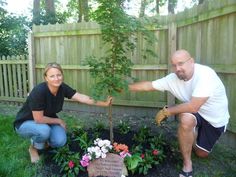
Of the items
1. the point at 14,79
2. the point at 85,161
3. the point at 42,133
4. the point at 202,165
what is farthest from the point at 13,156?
the point at 14,79

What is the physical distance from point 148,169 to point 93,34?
366cm

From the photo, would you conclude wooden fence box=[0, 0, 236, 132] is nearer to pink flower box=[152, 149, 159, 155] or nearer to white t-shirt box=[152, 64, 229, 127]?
white t-shirt box=[152, 64, 229, 127]

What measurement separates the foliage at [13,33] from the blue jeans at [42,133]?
5431mm

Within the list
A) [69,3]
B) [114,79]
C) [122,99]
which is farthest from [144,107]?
[69,3]

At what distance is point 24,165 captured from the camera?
12.4ft

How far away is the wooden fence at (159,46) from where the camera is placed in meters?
4.14

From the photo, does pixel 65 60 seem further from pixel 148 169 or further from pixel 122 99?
pixel 148 169

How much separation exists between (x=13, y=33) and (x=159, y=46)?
480 cm

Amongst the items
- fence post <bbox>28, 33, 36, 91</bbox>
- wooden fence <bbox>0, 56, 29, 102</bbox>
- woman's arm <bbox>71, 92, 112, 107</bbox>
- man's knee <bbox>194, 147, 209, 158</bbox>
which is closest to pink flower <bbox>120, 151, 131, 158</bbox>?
woman's arm <bbox>71, 92, 112, 107</bbox>

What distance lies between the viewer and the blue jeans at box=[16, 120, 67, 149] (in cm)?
367

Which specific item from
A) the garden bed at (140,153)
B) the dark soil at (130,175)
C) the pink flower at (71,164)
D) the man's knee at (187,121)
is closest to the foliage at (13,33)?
the garden bed at (140,153)

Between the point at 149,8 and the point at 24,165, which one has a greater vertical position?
the point at 149,8

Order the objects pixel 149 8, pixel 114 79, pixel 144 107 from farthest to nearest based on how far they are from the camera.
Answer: pixel 149 8
pixel 144 107
pixel 114 79

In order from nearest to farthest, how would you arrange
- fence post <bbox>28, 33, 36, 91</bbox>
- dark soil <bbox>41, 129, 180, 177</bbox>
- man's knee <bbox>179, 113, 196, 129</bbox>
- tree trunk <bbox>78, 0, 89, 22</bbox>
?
man's knee <bbox>179, 113, 196, 129</bbox>
dark soil <bbox>41, 129, 180, 177</bbox>
fence post <bbox>28, 33, 36, 91</bbox>
tree trunk <bbox>78, 0, 89, 22</bbox>
